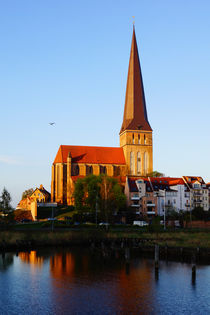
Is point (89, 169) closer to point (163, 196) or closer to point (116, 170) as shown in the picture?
point (116, 170)

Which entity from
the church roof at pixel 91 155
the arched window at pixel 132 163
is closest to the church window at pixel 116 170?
the church roof at pixel 91 155

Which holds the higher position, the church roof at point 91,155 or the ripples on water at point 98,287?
the church roof at point 91,155

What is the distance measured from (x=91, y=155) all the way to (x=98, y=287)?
107 m

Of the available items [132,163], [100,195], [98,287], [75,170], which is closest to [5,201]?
[100,195]

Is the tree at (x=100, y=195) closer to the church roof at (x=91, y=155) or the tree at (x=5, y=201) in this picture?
the tree at (x=5, y=201)

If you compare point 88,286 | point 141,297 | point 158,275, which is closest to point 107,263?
point 158,275

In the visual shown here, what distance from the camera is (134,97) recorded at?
141m

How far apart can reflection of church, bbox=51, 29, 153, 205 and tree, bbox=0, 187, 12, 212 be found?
5418 cm

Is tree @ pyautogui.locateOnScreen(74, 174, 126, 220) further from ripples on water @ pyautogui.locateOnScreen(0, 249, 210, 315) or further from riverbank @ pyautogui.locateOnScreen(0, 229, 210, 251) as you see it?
ripples on water @ pyautogui.locateOnScreen(0, 249, 210, 315)

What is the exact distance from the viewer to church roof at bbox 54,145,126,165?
452 ft

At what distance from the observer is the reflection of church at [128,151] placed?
13762 centimetres

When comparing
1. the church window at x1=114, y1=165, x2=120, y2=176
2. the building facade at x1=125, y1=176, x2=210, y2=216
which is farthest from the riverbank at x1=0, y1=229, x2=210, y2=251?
the church window at x1=114, y1=165, x2=120, y2=176

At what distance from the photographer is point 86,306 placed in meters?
29.0

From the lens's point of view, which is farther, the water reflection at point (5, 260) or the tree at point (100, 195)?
the tree at point (100, 195)
